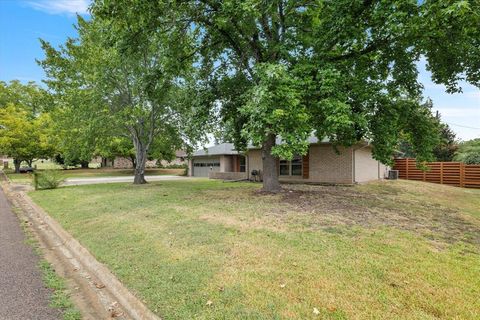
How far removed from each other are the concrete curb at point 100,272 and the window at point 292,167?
14696 mm

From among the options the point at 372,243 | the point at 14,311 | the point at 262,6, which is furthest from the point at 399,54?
the point at 14,311

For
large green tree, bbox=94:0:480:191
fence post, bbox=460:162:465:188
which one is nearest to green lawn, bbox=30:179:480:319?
large green tree, bbox=94:0:480:191

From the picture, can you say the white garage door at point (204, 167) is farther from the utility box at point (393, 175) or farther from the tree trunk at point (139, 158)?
the utility box at point (393, 175)

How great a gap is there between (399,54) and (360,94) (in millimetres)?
2866

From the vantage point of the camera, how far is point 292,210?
8.08 metres

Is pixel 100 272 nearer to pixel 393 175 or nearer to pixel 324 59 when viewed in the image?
pixel 324 59

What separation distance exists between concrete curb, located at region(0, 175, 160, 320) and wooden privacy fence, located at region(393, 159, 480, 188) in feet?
62.3

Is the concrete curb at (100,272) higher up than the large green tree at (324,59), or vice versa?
the large green tree at (324,59)

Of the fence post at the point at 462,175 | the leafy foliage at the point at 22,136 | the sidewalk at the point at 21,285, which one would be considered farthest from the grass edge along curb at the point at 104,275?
the leafy foliage at the point at 22,136

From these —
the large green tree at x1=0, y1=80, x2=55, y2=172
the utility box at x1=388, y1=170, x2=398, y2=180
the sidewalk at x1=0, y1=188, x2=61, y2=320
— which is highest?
the large green tree at x1=0, y1=80, x2=55, y2=172

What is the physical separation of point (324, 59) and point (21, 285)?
10.1m

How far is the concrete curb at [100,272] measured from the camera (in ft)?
10.6

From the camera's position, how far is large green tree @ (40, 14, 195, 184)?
558 inches

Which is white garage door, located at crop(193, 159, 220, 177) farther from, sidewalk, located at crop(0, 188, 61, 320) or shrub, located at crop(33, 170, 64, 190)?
sidewalk, located at crop(0, 188, 61, 320)
